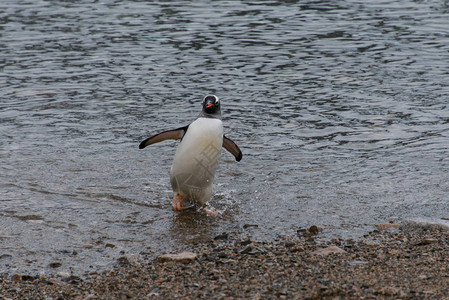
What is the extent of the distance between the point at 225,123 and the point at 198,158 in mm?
3082

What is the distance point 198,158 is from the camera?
6.52 metres

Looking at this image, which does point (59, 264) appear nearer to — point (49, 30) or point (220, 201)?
point (220, 201)

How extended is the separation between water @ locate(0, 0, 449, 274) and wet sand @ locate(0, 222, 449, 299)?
1.05ft

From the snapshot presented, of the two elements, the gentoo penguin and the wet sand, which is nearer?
the wet sand

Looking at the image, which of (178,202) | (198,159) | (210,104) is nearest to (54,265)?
(178,202)

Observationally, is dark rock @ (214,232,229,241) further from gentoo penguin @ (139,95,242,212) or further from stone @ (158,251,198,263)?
gentoo penguin @ (139,95,242,212)

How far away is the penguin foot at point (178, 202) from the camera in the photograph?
21.4 ft

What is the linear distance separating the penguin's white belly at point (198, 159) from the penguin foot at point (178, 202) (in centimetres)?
4

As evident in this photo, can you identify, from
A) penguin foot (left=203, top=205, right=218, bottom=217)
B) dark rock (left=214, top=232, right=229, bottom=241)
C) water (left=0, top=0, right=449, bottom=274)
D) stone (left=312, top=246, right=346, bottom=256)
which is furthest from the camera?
penguin foot (left=203, top=205, right=218, bottom=217)

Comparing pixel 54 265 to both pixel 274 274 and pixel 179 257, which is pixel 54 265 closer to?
pixel 179 257

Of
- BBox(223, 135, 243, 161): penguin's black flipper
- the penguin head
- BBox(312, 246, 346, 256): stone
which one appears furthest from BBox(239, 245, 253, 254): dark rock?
BBox(223, 135, 243, 161): penguin's black flipper

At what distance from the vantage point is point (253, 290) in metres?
4.31

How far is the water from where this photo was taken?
603 cm

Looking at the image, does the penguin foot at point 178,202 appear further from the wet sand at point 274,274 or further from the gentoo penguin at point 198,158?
the wet sand at point 274,274
